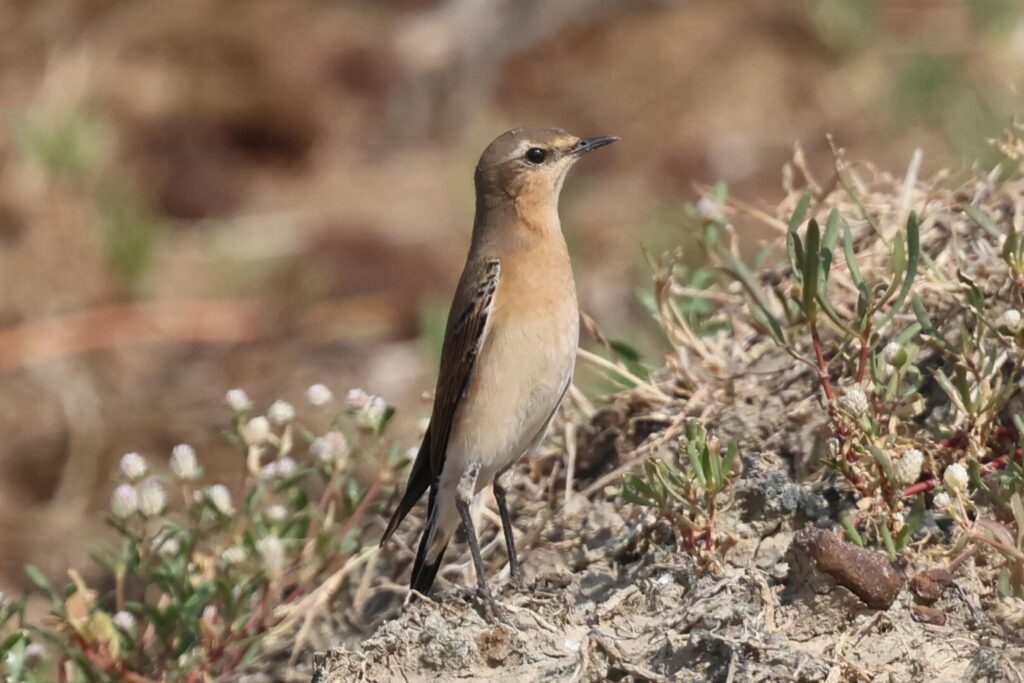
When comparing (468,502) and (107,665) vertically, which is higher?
(468,502)

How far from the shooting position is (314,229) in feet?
38.5

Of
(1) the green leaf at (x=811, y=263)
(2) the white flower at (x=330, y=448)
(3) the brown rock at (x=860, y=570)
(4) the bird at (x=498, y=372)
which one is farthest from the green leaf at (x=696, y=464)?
(2) the white flower at (x=330, y=448)

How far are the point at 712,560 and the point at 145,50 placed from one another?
10.3m

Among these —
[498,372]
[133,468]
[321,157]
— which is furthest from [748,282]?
[321,157]

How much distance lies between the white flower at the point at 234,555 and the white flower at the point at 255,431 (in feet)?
1.20

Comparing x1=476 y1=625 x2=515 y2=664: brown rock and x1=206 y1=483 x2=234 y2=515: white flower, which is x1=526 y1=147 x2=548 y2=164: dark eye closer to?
x1=206 y1=483 x2=234 y2=515: white flower

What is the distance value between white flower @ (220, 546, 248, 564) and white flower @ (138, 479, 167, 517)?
309mm

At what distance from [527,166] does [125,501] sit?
174 centimetres

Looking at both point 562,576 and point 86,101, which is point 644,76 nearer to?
point 86,101

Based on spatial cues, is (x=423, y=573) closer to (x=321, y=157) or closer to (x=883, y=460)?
(x=883, y=460)

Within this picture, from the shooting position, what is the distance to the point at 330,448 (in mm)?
5258

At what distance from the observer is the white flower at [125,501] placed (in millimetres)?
4992

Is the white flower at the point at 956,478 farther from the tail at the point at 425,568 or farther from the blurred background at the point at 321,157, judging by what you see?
the blurred background at the point at 321,157

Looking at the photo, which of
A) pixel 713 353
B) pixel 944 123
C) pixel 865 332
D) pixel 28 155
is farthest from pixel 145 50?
pixel 865 332
